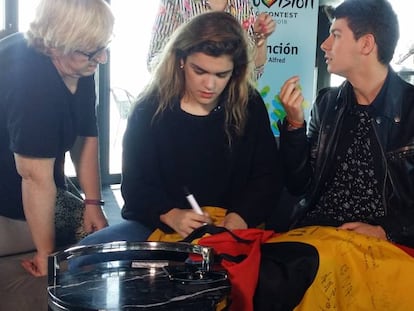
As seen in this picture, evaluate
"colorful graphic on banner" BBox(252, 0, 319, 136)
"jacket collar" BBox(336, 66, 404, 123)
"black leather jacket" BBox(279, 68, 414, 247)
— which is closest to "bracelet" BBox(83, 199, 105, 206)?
"black leather jacket" BBox(279, 68, 414, 247)

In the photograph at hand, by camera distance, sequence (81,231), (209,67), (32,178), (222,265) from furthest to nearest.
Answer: (81,231), (209,67), (32,178), (222,265)

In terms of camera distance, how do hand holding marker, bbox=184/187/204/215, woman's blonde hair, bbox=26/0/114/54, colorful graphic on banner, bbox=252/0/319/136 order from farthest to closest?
colorful graphic on banner, bbox=252/0/319/136, hand holding marker, bbox=184/187/204/215, woman's blonde hair, bbox=26/0/114/54

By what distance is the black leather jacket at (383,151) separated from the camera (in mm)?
1547

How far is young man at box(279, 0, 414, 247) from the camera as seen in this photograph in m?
1.56

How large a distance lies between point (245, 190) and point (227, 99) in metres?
0.27

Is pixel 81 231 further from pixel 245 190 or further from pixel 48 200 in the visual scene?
pixel 245 190

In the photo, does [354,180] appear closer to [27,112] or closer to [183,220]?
[183,220]

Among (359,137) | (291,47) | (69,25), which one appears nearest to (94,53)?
(69,25)

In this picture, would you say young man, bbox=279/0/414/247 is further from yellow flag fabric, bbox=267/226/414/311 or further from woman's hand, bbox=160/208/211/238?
woman's hand, bbox=160/208/211/238

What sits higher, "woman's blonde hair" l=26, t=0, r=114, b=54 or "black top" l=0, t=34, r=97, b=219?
"woman's blonde hair" l=26, t=0, r=114, b=54

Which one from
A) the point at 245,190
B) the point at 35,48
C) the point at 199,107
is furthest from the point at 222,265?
the point at 35,48

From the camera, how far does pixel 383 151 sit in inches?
61.7

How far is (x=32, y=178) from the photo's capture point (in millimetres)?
1445

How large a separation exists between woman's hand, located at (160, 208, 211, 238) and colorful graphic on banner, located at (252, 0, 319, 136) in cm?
209
